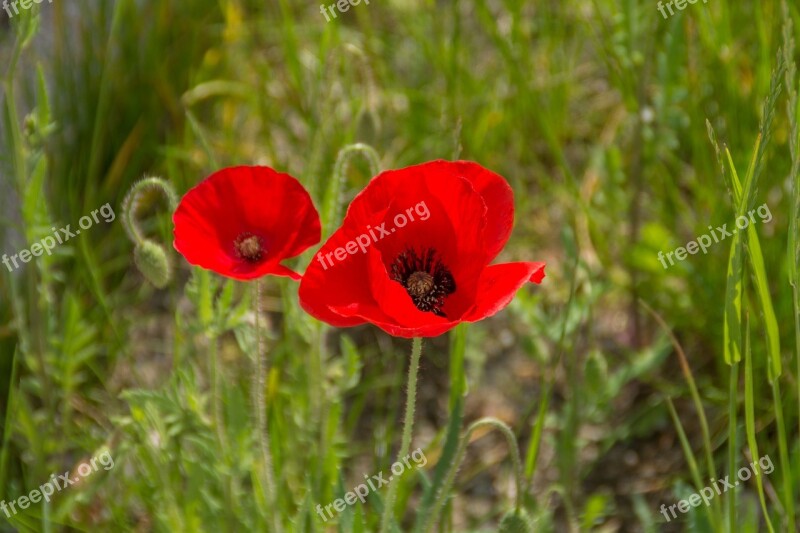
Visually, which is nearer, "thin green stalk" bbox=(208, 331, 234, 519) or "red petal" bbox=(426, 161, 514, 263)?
"red petal" bbox=(426, 161, 514, 263)

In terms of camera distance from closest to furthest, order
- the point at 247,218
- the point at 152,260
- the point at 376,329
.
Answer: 1. the point at 247,218
2. the point at 152,260
3. the point at 376,329

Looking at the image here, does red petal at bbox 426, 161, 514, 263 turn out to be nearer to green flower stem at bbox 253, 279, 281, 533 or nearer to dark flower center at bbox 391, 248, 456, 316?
dark flower center at bbox 391, 248, 456, 316

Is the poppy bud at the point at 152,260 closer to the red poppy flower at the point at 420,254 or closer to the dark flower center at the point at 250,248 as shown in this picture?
the dark flower center at the point at 250,248

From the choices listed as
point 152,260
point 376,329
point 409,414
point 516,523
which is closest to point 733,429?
point 516,523

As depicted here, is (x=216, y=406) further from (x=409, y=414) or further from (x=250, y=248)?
(x=409, y=414)

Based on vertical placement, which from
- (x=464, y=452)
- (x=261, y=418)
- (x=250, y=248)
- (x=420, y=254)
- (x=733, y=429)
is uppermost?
(x=250, y=248)

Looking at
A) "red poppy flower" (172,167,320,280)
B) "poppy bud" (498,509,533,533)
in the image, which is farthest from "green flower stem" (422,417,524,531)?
"red poppy flower" (172,167,320,280)
